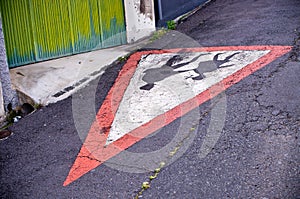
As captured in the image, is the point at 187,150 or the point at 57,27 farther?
the point at 57,27

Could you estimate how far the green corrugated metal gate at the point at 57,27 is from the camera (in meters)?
6.91

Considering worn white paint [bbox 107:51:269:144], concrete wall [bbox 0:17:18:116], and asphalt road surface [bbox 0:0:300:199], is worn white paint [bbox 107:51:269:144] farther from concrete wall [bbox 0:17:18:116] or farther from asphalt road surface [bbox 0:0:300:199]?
concrete wall [bbox 0:17:18:116]

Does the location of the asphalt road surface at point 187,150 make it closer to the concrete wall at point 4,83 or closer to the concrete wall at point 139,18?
the concrete wall at point 4,83

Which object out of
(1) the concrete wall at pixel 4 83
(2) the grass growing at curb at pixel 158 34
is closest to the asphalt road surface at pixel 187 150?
(1) the concrete wall at pixel 4 83

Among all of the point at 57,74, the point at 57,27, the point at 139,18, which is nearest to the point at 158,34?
the point at 139,18

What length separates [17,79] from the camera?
6574 mm

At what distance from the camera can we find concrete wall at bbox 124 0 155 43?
28.4ft

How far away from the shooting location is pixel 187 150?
443cm

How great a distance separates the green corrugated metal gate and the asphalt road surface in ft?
4.64

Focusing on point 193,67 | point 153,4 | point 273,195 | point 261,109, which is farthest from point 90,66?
point 273,195

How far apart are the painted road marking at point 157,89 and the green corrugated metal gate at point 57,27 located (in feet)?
3.38

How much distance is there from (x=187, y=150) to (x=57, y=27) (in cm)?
409

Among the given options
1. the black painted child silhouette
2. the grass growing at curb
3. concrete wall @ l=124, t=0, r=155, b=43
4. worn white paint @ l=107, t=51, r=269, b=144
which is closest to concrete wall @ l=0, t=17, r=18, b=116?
worn white paint @ l=107, t=51, r=269, b=144

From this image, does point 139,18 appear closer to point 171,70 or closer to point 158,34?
point 158,34
